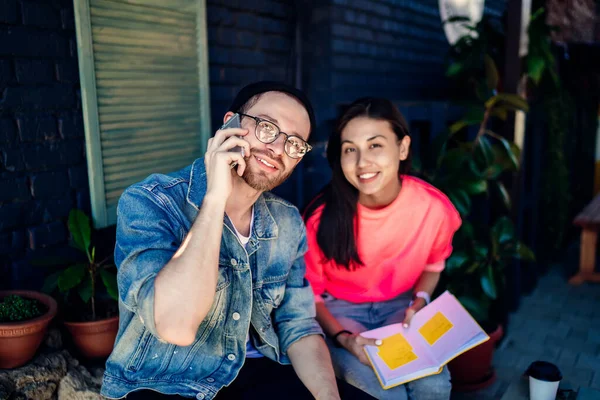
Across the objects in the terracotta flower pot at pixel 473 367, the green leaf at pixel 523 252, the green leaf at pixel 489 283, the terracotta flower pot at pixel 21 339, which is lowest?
the terracotta flower pot at pixel 473 367

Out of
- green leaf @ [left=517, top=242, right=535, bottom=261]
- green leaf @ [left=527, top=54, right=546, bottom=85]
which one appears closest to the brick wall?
green leaf @ [left=517, top=242, right=535, bottom=261]

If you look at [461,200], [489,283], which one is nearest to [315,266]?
[461,200]

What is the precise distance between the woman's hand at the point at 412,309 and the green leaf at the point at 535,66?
80.5 inches

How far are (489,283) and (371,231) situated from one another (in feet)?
4.16

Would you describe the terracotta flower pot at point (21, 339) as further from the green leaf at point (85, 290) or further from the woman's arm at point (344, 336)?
the woman's arm at point (344, 336)

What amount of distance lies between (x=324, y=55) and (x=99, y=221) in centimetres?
223

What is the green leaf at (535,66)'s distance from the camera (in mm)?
3762

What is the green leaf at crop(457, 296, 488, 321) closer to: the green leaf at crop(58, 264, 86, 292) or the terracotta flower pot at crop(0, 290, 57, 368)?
the green leaf at crop(58, 264, 86, 292)

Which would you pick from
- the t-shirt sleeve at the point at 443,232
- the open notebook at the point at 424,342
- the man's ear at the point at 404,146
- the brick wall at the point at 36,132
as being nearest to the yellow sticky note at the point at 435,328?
the open notebook at the point at 424,342

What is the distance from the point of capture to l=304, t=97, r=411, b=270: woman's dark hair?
2543mm

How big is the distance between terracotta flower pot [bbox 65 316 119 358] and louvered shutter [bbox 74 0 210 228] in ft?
2.02

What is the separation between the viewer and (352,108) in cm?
256

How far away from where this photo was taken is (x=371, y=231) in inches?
104

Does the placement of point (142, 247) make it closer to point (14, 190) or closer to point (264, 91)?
point (264, 91)
